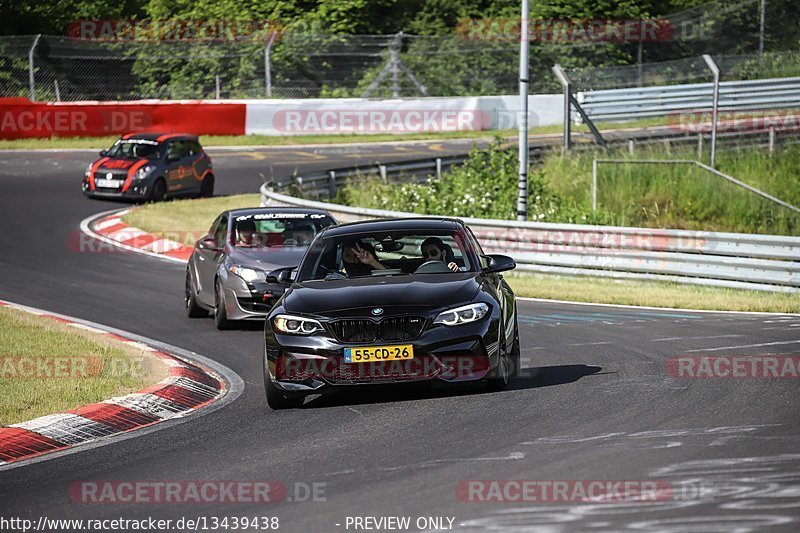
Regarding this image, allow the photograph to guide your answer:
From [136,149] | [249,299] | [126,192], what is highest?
[136,149]

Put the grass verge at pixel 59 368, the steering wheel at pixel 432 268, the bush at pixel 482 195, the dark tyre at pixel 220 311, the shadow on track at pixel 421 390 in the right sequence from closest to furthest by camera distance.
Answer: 1. the shadow on track at pixel 421 390
2. the grass verge at pixel 59 368
3. the steering wheel at pixel 432 268
4. the dark tyre at pixel 220 311
5. the bush at pixel 482 195

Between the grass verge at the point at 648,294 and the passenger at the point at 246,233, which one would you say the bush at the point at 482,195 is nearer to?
the grass verge at the point at 648,294

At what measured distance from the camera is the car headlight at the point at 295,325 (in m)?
9.84

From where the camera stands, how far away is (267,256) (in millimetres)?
15430

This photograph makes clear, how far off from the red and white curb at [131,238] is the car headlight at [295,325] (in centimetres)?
1320

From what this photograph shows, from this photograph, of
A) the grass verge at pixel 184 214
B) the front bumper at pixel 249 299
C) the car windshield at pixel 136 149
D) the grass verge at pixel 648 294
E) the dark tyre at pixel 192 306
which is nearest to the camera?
the front bumper at pixel 249 299

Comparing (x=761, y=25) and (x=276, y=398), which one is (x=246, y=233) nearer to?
(x=276, y=398)

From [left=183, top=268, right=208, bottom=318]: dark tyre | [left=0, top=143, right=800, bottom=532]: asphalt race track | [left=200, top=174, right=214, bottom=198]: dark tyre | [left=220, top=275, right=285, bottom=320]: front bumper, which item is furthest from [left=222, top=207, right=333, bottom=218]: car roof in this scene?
[left=200, top=174, right=214, bottom=198]: dark tyre

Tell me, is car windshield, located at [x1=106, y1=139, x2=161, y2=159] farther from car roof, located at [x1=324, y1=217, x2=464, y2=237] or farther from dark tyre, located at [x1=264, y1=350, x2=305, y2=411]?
dark tyre, located at [x1=264, y1=350, x2=305, y2=411]

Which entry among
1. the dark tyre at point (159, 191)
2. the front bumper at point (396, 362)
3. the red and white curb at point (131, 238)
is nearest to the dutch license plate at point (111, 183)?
the dark tyre at point (159, 191)

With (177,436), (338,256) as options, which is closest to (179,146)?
(338,256)

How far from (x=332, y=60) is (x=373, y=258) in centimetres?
3469

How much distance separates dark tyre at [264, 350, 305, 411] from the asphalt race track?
4.5 inches

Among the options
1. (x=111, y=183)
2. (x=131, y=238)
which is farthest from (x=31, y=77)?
(x=131, y=238)
